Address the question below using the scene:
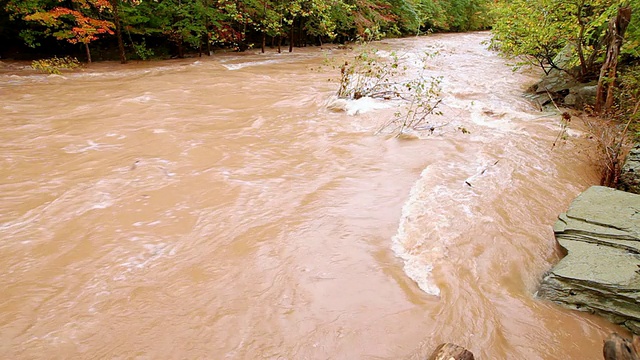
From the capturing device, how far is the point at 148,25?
1189cm

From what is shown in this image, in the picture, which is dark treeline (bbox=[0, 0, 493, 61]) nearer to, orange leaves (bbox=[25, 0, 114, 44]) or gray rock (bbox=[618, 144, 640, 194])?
orange leaves (bbox=[25, 0, 114, 44])

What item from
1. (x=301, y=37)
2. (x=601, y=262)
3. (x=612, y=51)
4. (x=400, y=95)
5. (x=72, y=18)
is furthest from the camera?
(x=301, y=37)

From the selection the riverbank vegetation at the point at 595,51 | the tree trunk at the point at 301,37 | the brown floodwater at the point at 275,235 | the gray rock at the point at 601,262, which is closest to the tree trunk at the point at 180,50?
the tree trunk at the point at 301,37

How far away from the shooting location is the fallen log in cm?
202

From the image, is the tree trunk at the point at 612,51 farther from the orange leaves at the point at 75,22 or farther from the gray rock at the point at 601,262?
the orange leaves at the point at 75,22

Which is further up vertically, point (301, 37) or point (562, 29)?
point (301, 37)

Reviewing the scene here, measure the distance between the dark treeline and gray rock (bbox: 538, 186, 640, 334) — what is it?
20.7ft

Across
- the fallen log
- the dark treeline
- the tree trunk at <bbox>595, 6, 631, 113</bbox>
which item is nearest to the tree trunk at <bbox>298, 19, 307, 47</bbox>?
the dark treeline

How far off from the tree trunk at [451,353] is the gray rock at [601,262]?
114 cm

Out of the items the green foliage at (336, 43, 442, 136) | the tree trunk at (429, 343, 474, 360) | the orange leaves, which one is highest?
the orange leaves

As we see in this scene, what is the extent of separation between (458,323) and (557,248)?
1.53m

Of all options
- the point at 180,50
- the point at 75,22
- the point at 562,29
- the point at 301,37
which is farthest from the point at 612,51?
the point at 75,22

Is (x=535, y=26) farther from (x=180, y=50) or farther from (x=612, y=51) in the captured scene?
(x=180, y=50)

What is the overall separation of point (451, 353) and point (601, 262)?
166cm
